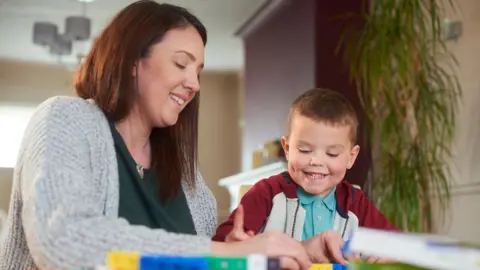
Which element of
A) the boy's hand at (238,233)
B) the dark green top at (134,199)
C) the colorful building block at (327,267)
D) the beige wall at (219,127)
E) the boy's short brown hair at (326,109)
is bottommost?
the colorful building block at (327,267)

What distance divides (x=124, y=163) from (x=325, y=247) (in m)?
0.41

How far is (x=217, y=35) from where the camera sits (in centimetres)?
669

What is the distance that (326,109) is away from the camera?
1451mm

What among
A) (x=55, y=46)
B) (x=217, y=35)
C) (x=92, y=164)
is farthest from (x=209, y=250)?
(x=217, y=35)

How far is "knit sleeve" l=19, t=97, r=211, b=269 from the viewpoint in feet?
3.52

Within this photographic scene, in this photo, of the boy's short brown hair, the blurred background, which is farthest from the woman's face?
the blurred background

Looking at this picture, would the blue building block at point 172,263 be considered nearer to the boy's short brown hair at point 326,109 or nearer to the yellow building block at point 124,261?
the yellow building block at point 124,261

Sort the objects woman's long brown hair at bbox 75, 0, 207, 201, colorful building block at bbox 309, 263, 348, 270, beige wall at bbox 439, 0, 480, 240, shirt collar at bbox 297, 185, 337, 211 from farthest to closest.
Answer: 1. beige wall at bbox 439, 0, 480, 240
2. shirt collar at bbox 297, 185, 337, 211
3. woman's long brown hair at bbox 75, 0, 207, 201
4. colorful building block at bbox 309, 263, 348, 270

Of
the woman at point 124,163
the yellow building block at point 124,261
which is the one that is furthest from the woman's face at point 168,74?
the yellow building block at point 124,261

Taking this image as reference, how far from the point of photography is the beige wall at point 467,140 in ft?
11.3

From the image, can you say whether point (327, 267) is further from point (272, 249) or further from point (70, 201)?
point (70, 201)

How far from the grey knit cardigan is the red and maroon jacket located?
1.06 ft

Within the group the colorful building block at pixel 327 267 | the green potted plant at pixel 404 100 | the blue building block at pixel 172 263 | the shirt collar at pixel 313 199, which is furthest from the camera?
the green potted plant at pixel 404 100

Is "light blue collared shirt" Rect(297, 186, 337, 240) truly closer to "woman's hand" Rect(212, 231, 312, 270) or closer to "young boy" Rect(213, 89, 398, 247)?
"young boy" Rect(213, 89, 398, 247)
